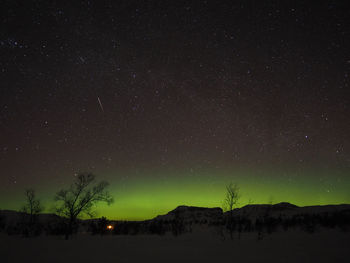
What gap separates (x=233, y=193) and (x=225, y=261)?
11193 mm

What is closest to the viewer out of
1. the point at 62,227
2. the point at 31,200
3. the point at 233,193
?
the point at 233,193

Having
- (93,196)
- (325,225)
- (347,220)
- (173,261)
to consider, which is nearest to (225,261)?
(173,261)

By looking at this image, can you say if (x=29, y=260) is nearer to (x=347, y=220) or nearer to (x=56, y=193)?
(x=56, y=193)

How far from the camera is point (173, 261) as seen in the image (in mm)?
10047

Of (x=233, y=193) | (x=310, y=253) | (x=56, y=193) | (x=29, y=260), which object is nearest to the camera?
(x=29, y=260)

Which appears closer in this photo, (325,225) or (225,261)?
(225,261)

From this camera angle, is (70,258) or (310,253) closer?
(70,258)

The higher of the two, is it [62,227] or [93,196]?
[93,196]

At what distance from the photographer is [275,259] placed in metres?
10.3

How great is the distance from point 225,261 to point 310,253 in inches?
204

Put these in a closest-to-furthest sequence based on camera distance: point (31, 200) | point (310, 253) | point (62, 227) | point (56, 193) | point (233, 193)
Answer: point (310, 253), point (233, 193), point (56, 193), point (62, 227), point (31, 200)

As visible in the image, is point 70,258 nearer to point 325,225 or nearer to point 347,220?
point 325,225

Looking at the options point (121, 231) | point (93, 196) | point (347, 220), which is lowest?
point (121, 231)

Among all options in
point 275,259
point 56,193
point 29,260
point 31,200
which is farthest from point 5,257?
point 31,200
